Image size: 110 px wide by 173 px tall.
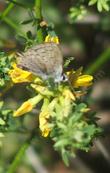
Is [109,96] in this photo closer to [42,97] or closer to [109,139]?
[109,139]

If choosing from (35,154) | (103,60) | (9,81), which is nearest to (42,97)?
(9,81)

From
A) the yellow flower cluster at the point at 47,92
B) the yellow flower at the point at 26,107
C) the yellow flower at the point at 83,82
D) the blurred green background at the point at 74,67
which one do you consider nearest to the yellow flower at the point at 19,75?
the yellow flower cluster at the point at 47,92

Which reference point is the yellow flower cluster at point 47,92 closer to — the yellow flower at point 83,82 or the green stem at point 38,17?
the yellow flower at point 83,82

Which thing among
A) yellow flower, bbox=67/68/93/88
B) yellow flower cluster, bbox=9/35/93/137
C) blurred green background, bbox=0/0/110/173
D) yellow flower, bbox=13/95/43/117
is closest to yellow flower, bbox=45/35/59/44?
yellow flower cluster, bbox=9/35/93/137

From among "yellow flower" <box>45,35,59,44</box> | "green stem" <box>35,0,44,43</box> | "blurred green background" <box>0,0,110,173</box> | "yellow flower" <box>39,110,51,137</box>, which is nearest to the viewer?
"yellow flower" <box>39,110,51,137</box>

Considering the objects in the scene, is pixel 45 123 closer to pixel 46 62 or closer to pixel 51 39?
pixel 46 62

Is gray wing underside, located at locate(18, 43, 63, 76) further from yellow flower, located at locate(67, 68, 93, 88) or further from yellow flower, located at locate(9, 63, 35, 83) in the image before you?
yellow flower, located at locate(67, 68, 93, 88)
